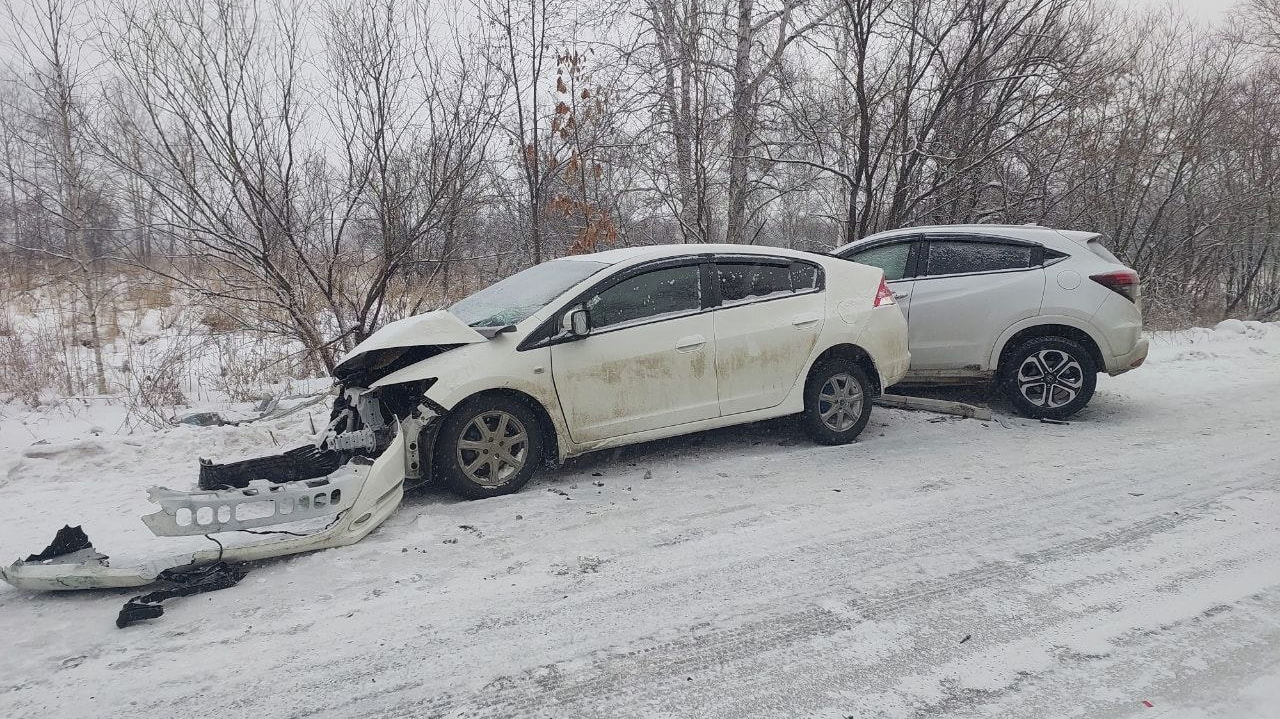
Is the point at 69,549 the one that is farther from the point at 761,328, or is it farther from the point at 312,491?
the point at 761,328

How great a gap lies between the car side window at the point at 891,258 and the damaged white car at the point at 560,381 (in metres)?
1.26

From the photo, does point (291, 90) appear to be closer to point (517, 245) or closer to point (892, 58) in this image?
point (517, 245)

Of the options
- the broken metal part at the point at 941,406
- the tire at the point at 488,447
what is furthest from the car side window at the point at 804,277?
the tire at the point at 488,447

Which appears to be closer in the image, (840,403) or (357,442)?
(357,442)

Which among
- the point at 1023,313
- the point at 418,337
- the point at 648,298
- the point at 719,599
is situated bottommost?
the point at 719,599

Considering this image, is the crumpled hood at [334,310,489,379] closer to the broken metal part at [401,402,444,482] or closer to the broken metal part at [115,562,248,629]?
the broken metal part at [401,402,444,482]

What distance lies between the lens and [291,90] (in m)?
8.22

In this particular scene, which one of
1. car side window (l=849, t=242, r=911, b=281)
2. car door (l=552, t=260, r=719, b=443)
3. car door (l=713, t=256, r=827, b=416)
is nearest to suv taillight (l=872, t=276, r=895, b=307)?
car door (l=713, t=256, r=827, b=416)

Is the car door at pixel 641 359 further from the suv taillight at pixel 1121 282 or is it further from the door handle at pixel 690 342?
the suv taillight at pixel 1121 282

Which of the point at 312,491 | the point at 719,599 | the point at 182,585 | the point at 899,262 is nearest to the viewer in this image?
the point at 719,599

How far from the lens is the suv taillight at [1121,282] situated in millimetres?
6453

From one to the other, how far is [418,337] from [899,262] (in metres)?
4.99

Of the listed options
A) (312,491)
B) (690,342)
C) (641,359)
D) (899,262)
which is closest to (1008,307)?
(899,262)

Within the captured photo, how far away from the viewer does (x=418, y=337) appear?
4727 mm
